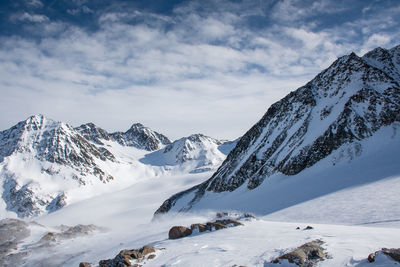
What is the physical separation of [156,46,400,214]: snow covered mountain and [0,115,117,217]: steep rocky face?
97337 millimetres

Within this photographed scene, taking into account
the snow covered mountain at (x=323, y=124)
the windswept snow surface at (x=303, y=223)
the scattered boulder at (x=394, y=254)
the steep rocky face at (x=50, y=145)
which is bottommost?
the windswept snow surface at (x=303, y=223)

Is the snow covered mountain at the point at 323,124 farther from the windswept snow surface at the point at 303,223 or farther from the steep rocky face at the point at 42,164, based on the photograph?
the steep rocky face at the point at 42,164

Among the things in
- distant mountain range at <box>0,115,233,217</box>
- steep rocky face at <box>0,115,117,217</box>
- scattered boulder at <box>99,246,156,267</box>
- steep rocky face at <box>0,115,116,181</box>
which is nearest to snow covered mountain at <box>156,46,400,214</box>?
scattered boulder at <box>99,246,156,267</box>

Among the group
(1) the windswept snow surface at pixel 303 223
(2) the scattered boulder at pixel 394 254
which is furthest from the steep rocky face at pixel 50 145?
(2) the scattered boulder at pixel 394 254

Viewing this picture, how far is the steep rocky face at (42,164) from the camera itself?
128m

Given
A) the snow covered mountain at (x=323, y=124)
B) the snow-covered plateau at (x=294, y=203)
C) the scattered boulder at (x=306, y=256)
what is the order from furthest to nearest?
the snow covered mountain at (x=323, y=124) → the snow-covered plateau at (x=294, y=203) → the scattered boulder at (x=306, y=256)

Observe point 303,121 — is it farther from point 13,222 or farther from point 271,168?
point 13,222

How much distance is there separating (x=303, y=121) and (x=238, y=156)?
21.6 meters

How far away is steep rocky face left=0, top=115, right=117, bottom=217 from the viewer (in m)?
128

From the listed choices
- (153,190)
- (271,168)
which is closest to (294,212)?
(271,168)

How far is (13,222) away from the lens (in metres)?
63.4

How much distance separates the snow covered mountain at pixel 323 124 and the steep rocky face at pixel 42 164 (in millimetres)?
97337

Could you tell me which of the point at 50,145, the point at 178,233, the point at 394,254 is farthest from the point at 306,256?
the point at 50,145

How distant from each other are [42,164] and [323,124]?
6182 inches
